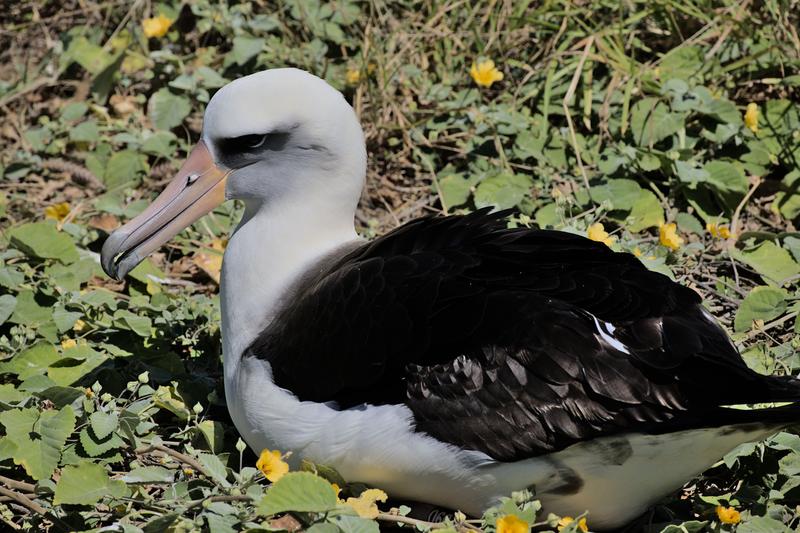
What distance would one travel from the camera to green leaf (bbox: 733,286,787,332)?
186 inches

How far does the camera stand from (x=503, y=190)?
18.9ft

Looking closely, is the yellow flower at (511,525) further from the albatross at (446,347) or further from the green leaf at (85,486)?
the green leaf at (85,486)

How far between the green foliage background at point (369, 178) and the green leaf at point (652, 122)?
16 mm

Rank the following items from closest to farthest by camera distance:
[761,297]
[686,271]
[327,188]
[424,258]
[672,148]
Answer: [424,258] < [327,188] < [761,297] < [686,271] < [672,148]

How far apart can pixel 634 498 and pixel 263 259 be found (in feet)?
5.25

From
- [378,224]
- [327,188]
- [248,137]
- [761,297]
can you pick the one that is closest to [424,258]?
[327,188]

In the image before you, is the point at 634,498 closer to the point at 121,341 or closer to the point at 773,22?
the point at 121,341

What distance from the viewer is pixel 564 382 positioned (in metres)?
3.57

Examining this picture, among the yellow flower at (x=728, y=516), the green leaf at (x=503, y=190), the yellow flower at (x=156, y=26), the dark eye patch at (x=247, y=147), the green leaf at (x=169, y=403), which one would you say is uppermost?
the dark eye patch at (x=247, y=147)

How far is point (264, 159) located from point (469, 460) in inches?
54.0

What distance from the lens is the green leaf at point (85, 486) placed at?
3713 mm

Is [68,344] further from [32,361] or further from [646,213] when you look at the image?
[646,213]

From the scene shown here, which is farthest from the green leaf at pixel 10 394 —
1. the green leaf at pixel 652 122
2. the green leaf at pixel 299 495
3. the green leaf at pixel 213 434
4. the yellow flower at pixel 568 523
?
the green leaf at pixel 652 122

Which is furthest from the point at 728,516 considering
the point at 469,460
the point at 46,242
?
the point at 46,242
